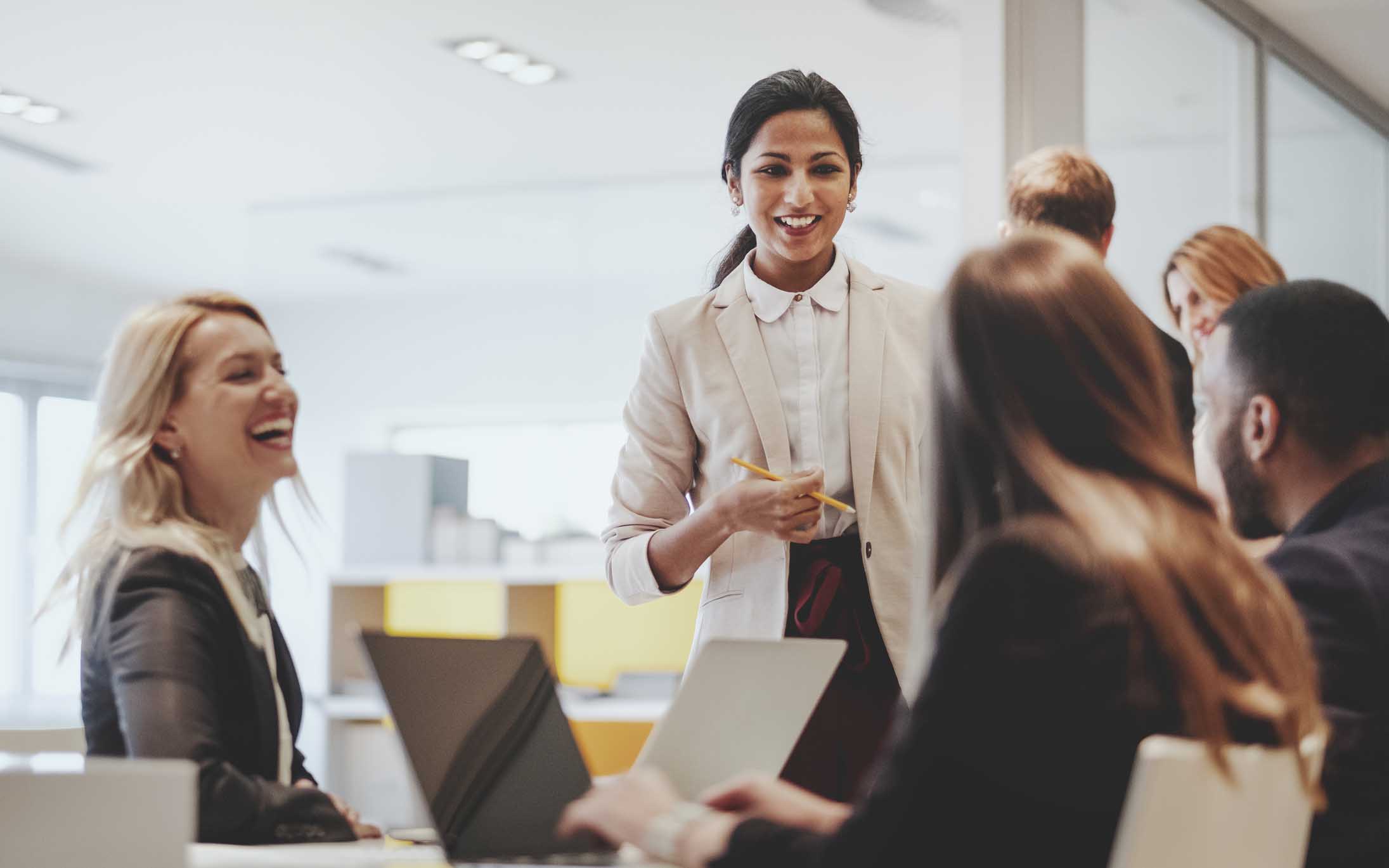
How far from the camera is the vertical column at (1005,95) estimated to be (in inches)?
124

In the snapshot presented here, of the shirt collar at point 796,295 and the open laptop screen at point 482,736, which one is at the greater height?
the shirt collar at point 796,295

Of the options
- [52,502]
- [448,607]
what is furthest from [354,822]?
[52,502]

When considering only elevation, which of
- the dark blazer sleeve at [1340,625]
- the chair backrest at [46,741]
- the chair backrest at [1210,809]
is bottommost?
the chair backrest at [46,741]

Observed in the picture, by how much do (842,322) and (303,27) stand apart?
11.0 ft

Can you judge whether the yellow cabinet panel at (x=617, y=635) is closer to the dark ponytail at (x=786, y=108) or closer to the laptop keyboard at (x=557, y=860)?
the dark ponytail at (x=786, y=108)

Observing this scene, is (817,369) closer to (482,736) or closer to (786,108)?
(786,108)

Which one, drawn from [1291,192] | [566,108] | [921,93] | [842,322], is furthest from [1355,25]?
[842,322]

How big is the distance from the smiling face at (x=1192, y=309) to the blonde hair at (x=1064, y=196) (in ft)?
1.87

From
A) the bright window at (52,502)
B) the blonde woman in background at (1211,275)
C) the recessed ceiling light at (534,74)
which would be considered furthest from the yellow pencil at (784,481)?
the bright window at (52,502)

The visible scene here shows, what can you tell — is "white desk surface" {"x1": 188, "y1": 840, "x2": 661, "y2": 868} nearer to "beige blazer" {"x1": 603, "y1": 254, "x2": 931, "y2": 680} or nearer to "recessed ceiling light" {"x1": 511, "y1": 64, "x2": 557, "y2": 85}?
"beige blazer" {"x1": 603, "y1": 254, "x2": 931, "y2": 680}

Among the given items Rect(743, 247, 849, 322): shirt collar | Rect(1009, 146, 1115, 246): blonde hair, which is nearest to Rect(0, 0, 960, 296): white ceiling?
Rect(1009, 146, 1115, 246): blonde hair

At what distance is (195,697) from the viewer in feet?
4.70

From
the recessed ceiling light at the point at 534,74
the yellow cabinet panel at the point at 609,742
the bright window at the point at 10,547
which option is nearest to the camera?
the recessed ceiling light at the point at 534,74

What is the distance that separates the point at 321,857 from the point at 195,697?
0.32 metres
